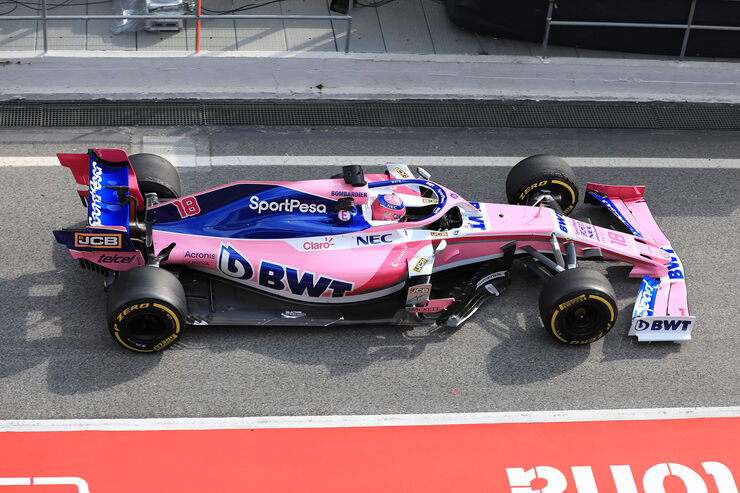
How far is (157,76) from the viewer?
11039 millimetres

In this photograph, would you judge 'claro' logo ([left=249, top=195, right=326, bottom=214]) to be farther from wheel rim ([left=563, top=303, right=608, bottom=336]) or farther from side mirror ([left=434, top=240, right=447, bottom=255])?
wheel rim ([left=563, top=303, right=608, bottom=336])

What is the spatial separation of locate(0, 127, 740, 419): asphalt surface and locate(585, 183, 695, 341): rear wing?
0.54ft

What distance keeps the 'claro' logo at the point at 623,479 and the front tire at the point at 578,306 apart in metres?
1.28

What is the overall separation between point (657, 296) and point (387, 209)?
2.60 metres

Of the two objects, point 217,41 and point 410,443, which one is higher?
point 217,41

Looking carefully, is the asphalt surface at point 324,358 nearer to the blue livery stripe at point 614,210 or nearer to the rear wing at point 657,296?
the rear wing at point 657,296

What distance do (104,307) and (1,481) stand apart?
75.5 inches

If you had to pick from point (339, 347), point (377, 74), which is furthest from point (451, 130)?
point (339, 347)

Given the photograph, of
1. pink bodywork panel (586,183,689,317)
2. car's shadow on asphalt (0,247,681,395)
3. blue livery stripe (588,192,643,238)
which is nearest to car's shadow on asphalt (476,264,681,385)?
car's shadow on asphalt (0,247,681,395)

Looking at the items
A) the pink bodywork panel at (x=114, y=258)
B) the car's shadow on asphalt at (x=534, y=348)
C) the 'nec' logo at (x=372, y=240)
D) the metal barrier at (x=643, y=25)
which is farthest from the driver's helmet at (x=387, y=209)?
the metal barrier at (x=643, y=25)

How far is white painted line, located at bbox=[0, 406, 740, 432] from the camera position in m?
7.57

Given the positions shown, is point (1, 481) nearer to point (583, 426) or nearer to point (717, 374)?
point (583, 426)

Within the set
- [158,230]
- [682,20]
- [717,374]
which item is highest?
[682,20]

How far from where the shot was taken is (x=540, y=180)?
9.39 meters
